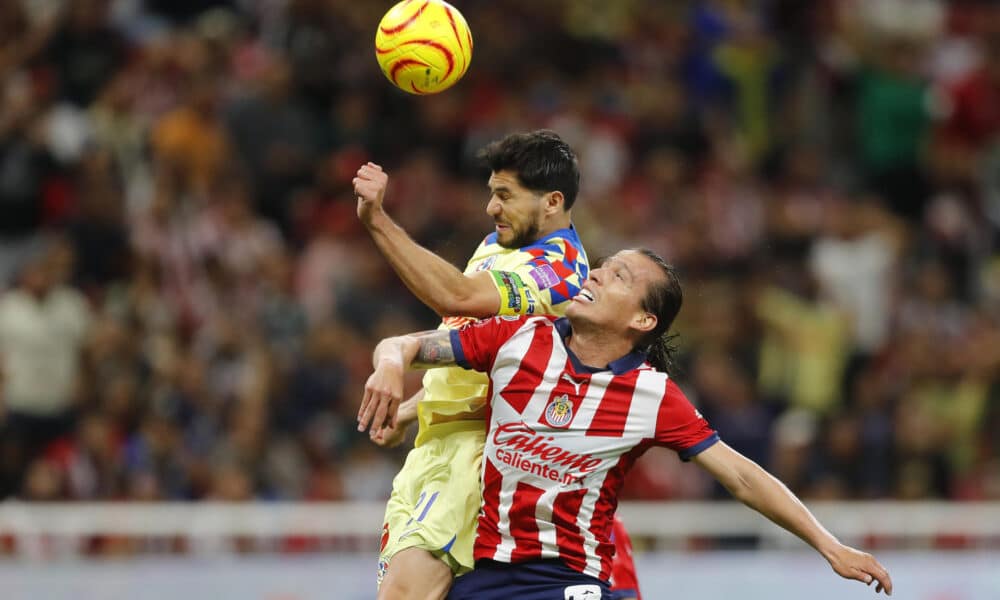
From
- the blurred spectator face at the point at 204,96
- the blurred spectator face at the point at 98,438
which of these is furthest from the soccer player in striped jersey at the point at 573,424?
the blurred spectator face at the point at 204,96

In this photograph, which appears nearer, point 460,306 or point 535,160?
point 460,306

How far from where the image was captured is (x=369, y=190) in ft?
17.8

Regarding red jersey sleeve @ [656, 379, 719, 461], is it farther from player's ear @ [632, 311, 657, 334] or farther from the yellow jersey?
the yellow jersey

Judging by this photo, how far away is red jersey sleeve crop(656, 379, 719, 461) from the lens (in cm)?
557

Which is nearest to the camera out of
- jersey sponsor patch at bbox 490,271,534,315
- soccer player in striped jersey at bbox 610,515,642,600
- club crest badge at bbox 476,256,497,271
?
jersey sponsor patch at bbox 490,271,534,315

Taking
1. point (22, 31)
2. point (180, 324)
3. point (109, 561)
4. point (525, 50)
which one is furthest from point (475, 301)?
point (525, 50)

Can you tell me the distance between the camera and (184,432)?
10.6 metres

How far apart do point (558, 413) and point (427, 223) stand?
21.4 ft

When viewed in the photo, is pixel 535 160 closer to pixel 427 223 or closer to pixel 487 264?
pixel 487 264

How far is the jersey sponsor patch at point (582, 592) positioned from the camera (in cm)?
561

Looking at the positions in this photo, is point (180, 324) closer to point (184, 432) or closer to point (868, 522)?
point (184, 432)

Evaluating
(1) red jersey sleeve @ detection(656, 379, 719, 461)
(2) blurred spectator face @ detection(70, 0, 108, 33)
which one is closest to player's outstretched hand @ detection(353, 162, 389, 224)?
(1) red jersey sleeve @ detection(656, 379, 719, 461)

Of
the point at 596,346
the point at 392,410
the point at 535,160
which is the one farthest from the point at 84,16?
the point at 392,410

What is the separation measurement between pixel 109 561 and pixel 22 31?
4.83 meters
